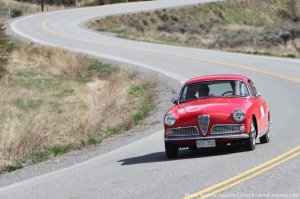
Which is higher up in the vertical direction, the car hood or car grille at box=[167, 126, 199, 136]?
the car hood

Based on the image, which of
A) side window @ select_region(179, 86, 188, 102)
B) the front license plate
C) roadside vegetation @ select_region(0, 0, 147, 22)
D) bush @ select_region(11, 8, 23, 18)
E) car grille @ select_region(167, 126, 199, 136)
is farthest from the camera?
roadside vegetation @ select_region(0, 0, 147, 22)

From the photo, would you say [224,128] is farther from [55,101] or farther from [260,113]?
[55,101]

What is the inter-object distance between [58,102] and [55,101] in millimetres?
338

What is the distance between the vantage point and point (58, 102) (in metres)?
27.7

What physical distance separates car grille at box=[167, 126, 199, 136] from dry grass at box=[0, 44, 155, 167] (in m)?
3.64

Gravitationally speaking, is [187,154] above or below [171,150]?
below

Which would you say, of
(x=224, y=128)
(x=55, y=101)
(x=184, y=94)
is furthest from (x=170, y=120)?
(x=55, y=101)

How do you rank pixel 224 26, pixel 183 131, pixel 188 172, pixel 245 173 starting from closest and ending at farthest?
pixel 245 173 < pixel 188 172 < pixel 183 131 < pixel 224 26

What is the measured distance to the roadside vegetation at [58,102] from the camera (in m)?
16.9

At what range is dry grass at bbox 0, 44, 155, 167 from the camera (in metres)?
17.5

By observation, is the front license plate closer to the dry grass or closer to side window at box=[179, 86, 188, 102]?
side window at box=[179, 86, 188, 102]

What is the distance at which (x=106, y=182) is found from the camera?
11.2m

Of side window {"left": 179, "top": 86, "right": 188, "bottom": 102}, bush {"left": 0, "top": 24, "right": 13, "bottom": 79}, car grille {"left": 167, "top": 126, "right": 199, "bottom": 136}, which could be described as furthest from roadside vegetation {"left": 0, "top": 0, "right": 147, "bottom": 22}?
car grille {"left": 167, "top": 126, "right": 199, "bottom": 136}

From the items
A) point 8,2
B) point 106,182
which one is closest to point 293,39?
point 106,182
